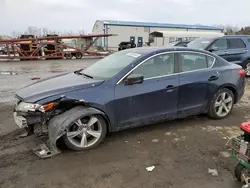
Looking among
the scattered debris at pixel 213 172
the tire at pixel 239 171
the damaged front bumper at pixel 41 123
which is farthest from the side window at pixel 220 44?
the damaged front bumper at pixel 41 123

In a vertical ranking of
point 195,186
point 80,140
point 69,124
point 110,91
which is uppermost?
point 110,91

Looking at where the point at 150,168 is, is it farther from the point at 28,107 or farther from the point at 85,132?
the point at 28,107

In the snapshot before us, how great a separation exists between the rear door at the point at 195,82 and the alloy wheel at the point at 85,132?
1.63 meters

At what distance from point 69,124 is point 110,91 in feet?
2.68

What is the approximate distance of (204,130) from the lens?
4.43m

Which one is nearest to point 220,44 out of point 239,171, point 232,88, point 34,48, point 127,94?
point 232,88

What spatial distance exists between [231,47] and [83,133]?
8.11 meters

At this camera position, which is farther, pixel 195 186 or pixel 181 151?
pixel 181 151

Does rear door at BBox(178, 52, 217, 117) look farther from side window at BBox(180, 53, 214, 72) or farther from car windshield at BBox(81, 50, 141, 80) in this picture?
car windshield at BBox(81, 50, 141, 80)

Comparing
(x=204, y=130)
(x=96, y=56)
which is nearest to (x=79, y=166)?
(x=204, y=130)

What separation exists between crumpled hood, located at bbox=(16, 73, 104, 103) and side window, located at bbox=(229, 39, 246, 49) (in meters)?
7.57

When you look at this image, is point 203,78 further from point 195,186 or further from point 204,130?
point 195,186

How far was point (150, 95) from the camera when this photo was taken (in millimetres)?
4012

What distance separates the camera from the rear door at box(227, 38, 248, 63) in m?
9.48
